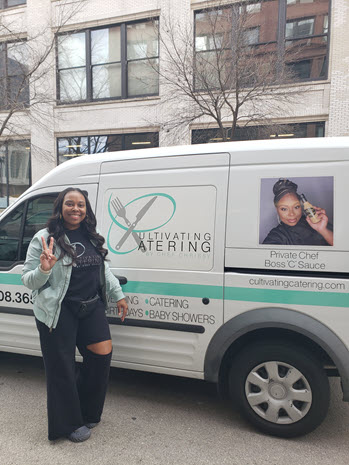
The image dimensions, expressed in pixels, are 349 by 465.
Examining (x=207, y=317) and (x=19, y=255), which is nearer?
(x=207, y=317)

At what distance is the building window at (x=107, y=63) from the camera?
1234 centimetres

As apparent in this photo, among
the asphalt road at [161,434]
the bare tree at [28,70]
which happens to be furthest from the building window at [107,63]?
the asphalt road at [161,434]

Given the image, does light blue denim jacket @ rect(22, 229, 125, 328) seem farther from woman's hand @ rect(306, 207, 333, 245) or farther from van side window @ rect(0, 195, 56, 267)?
woman's hand @ rect(306, 207, 333, 245)

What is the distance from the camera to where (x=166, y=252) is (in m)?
2.96

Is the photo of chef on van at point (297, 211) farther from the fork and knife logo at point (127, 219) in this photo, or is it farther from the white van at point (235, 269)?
the fork and knife logo at point (127, 219)

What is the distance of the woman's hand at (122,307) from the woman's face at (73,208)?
751 millimetres

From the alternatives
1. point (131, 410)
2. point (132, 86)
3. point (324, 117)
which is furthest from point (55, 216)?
point (132, 86)

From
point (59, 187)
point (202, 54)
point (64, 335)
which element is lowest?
point (64, 335)

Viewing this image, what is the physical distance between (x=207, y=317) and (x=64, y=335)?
1088mm

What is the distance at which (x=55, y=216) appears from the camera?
2.64 metres

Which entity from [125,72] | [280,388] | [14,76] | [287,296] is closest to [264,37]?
[125,72]

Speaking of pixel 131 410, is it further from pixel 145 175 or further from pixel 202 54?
pixel 202 54

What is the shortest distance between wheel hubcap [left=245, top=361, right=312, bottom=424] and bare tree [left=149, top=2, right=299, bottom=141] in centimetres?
649

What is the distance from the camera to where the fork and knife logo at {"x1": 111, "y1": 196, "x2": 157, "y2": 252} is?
120 inches
